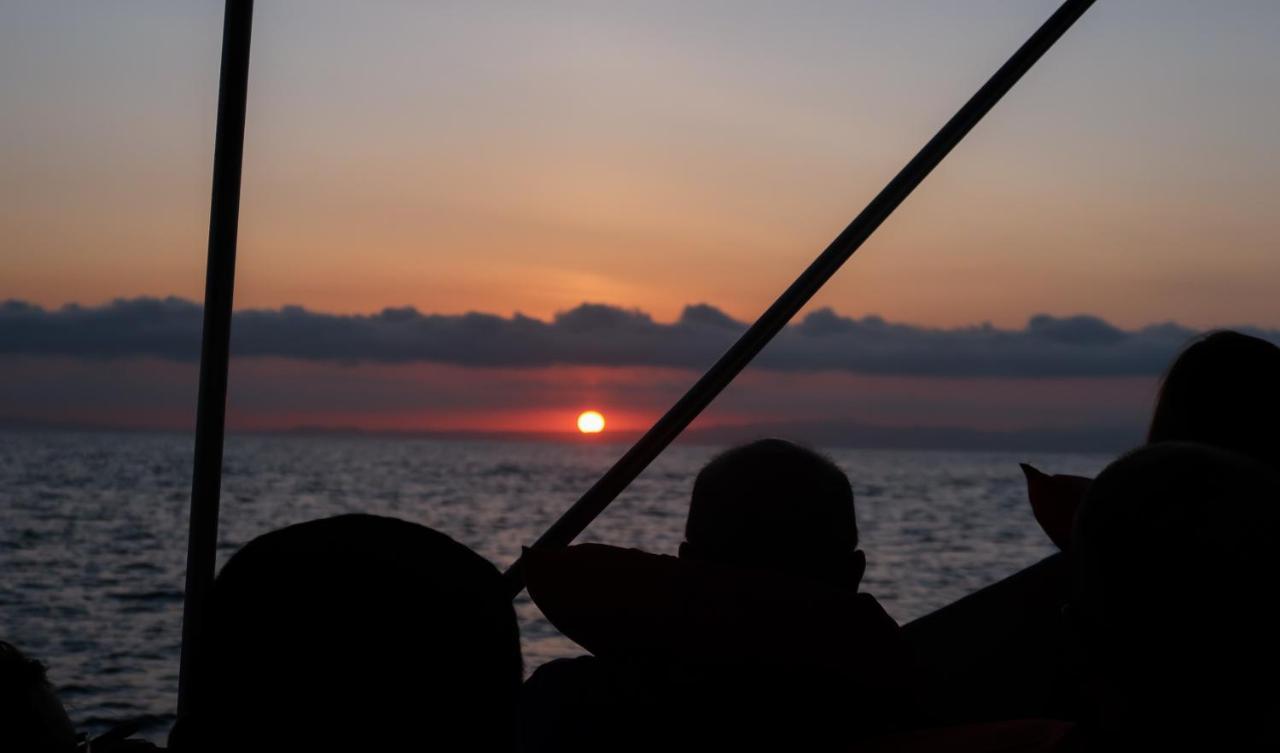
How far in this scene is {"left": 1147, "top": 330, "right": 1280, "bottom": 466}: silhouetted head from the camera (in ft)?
5.02

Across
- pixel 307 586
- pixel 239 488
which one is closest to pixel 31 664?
pixel 307 586

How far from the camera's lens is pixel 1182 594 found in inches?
36.6

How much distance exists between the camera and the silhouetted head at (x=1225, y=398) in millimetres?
1529

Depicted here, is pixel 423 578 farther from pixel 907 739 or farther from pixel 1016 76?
pixel 1016 76

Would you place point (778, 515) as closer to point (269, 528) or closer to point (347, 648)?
point (347, 648)

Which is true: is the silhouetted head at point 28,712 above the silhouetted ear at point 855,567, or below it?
below

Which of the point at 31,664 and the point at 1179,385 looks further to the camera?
the point at 1179,385

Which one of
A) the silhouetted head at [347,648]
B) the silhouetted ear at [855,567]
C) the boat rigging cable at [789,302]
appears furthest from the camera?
the boat rigging cable at [789,302]

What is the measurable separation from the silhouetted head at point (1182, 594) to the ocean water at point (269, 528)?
247 centimetres

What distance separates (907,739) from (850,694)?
61 millimetres

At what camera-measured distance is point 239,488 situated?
32125mm

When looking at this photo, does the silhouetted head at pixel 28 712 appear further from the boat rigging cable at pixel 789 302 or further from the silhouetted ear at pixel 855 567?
the boat rigging cable at pixel 789 302

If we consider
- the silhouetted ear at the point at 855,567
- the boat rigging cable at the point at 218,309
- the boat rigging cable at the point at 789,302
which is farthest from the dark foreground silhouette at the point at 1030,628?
the boat rigging cable at the point at 218,309

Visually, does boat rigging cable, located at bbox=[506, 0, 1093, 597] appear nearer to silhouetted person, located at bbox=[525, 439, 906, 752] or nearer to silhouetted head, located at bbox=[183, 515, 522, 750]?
silhouetted person, located at bbox=[525, 439, 906, 752]
